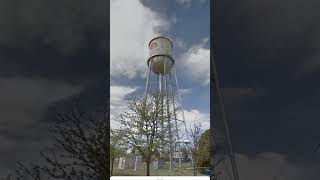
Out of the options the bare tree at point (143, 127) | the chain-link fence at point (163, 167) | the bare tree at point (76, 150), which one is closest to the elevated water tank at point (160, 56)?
the bare tree at point (143, 127)

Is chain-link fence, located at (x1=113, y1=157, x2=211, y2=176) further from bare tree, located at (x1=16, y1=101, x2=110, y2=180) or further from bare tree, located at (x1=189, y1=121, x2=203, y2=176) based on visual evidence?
bare tree, located at (x1=16, y1=101, x2=110, y2=180)

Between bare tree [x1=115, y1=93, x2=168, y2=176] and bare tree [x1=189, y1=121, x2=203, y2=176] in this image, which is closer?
bare tree [x1=115, y1=93, x2=168, y2=176]

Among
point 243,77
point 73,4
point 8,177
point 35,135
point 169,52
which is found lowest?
point 8,177

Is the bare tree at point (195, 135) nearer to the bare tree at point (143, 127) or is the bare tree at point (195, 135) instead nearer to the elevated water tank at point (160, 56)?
Answer: the bare tree at point (143, 127)

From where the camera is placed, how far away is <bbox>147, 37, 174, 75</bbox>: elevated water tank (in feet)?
19.1

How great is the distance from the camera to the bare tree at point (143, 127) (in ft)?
16.8

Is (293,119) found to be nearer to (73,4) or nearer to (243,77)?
(243,77)

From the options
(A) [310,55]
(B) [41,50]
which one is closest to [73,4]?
(B) [41,50]

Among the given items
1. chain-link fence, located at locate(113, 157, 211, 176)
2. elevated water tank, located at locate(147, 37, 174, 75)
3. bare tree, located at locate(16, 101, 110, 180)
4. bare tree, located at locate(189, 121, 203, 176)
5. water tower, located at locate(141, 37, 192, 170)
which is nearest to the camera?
bare tree, located at locate(16, 101, 110, 180)

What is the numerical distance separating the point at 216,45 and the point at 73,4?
1.00m

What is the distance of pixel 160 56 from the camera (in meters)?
6.12

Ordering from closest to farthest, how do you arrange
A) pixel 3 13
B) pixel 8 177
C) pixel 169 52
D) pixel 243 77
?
pixel 8 177
pixel 3 13
pixel 243 77
pixel 169 52

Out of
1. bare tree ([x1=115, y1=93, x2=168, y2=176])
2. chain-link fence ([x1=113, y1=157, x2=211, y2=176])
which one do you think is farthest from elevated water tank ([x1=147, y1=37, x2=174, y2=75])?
chain-link fence ([x1=113, y1=157, x2=211, y2=176])

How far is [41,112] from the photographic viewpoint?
5.92ft
